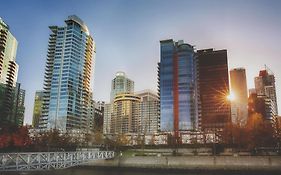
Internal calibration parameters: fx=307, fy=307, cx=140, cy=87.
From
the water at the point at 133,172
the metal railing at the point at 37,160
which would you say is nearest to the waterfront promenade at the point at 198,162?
the water at the point at 133,172

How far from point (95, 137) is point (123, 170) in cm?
4741

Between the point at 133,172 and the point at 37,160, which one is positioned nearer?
the point at 37,160

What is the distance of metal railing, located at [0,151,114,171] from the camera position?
135 ft

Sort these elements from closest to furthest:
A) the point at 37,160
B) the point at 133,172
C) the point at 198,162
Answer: the point at 37,160, the point at 198,162, the point at 133,172

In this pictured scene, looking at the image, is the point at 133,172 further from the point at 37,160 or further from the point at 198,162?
the point at 37,160

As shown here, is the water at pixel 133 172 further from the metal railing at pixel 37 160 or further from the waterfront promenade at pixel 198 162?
the metal railing at pixel 37 160

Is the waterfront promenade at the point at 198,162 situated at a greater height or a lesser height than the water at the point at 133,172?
greater

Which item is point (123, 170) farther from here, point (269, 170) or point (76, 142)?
point (76, 142)

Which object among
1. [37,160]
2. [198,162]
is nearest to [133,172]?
[198,162]

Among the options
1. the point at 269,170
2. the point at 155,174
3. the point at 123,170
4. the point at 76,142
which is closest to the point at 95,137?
the point at 76,142

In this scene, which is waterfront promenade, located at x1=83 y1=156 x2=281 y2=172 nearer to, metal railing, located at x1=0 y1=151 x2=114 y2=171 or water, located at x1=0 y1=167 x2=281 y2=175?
water, located at x1=0 y1=167 x2=281 y2=175

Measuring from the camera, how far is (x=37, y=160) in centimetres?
4700

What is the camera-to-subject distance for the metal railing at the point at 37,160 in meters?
41.2

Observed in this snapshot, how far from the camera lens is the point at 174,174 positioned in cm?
7681
